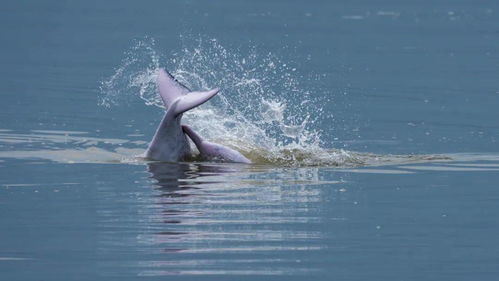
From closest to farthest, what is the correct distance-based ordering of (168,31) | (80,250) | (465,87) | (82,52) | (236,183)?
1. (80,250)
2. (236,183)
3. (465,87)
4. (82,52)
5. (168,31)

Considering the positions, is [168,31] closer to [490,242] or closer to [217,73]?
[217,73]

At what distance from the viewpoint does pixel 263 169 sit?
23109mm

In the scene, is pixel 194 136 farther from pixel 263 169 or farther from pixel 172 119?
pixel 263 169

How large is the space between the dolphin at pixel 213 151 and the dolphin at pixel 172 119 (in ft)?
0.46

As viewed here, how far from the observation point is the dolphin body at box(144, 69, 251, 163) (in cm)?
2288

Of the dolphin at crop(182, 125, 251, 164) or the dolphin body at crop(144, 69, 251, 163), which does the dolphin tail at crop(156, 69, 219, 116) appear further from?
the dolphin at crop(182, 125, 251, 164)

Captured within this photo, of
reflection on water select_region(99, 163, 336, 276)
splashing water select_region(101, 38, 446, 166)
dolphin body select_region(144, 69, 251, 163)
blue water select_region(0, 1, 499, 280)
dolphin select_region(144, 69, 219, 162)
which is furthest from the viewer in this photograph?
splashing water select_region(101, 38, 446, 166)

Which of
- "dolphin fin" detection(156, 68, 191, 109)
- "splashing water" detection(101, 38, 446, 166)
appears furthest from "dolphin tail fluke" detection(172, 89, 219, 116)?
"splashing water" detection(101, 38, 446, 166)

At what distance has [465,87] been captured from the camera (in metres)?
36.1

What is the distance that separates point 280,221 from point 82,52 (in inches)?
1126

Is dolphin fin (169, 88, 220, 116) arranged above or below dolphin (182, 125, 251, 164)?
above

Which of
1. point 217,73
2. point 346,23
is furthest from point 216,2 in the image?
point 217,73

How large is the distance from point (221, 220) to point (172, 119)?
4.51 m

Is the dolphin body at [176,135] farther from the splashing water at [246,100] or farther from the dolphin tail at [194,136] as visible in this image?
the splashing water at [246,100]
